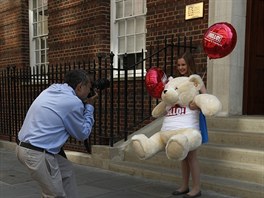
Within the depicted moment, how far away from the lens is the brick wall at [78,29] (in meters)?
8.26

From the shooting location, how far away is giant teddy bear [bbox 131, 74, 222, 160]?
13.1 feet

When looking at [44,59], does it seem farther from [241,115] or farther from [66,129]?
[66,129]

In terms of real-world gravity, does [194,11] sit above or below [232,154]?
above

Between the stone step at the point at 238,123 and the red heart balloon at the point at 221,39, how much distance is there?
144 cm

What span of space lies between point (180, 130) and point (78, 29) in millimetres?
5293

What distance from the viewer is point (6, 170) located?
6793mm

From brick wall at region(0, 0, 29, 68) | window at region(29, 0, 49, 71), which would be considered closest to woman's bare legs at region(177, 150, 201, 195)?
window at region(29, 0, 49, 71)

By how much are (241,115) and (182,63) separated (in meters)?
2.14

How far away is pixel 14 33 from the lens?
1118 centimetres

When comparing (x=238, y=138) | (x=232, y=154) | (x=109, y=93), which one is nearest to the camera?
(x=232, y=154)

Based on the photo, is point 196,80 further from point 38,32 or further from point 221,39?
point 38,32

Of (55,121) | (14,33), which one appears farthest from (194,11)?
(14,33)

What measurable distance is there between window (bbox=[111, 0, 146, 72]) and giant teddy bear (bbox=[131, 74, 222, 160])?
11.2 feet

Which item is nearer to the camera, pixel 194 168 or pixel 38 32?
pixel 194 168
